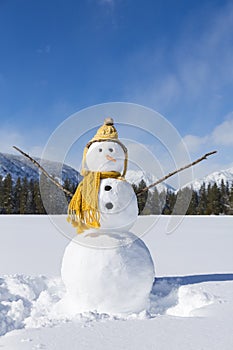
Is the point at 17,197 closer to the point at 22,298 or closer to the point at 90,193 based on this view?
the point at 22,298

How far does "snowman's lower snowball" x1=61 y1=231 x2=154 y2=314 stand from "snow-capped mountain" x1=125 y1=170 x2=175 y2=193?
63cm

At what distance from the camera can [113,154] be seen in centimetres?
398

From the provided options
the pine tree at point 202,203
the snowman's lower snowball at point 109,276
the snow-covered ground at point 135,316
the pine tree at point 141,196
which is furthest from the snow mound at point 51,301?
the pine tree at point 202,203

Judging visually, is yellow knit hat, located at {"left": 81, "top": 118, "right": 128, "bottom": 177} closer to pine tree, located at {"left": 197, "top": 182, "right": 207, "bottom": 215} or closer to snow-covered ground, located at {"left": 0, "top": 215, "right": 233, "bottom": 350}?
snow-covered ground, located at {"left": 0, "top": 215, "right": 233, "bottom": 350}

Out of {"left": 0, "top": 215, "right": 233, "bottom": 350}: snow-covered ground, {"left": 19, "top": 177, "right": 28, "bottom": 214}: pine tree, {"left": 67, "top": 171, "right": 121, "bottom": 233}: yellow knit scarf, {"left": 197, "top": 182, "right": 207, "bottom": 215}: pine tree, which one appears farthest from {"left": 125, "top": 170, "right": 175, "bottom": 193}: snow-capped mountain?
{"left": 197, "top": 182, "right": 207, "bottom": 215}: pine tree

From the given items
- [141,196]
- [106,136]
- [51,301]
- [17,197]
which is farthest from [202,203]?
[106,136]

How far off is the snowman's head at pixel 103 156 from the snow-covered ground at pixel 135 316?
2.24 ft

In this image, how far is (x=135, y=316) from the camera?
3.35 metres

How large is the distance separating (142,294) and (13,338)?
1714 mm

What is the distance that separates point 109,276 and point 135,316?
0.49m

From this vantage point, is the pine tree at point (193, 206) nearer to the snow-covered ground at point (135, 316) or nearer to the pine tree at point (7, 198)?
the pine tree at point (7, 198)

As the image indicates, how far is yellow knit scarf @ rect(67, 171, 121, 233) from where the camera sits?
371 cm

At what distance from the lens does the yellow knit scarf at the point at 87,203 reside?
3.71 m

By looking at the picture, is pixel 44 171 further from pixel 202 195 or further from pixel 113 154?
pixel 202 195
